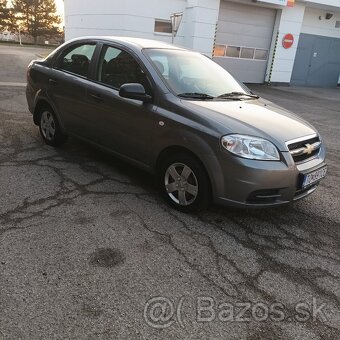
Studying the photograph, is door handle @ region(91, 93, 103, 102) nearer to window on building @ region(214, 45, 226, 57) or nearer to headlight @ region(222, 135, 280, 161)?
headlight @ region(222, 135, 280, 161)

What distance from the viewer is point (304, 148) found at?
12.5 feet

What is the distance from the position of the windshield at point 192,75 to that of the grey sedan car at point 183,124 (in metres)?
0.02

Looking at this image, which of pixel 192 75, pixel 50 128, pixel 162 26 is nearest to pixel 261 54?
pixel 162 26

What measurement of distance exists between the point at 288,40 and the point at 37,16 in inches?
2125

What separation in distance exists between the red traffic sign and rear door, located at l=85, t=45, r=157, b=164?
52.3 feet

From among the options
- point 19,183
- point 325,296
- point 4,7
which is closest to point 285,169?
point 325,296

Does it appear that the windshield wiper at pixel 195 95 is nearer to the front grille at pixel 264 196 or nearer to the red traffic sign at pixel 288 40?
the front grille at pixel 264 196

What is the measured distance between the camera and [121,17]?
15.9 meters

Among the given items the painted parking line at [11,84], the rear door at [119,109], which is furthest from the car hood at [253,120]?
the painted parking line at [11,84]

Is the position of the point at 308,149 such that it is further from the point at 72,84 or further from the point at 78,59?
the point at 78,59

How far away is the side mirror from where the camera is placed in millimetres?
3961

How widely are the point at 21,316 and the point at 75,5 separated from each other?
18.9 m

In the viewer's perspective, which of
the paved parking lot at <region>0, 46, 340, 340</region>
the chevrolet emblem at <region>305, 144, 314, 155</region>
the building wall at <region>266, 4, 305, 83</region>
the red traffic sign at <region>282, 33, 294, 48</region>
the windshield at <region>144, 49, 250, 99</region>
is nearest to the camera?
the paved parking lot at <region>0, 46, 340, 340</region>

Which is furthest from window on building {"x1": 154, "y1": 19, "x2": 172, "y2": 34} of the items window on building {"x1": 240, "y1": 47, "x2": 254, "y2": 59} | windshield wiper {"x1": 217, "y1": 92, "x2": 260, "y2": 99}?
windshield wiper {"x1": 217, "y1": 92, "x2": 260, "y2": 99}
